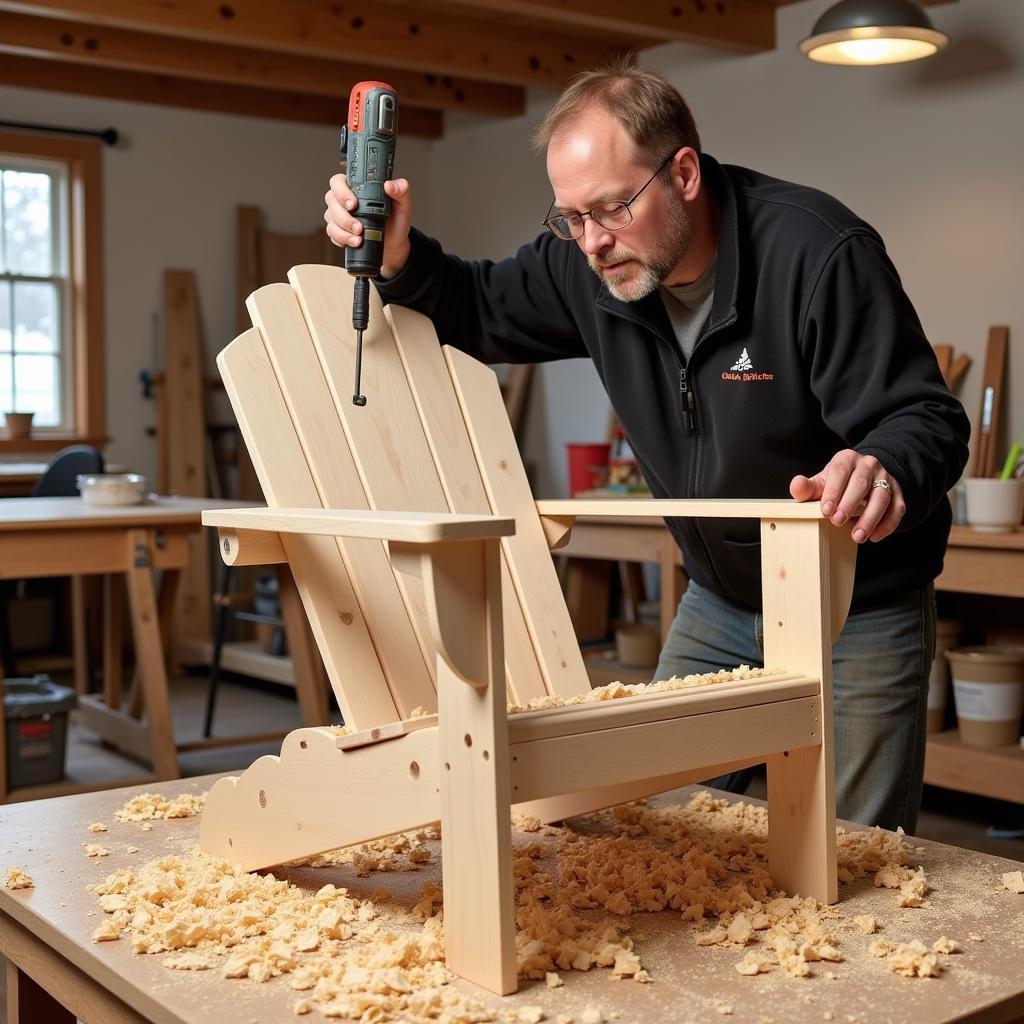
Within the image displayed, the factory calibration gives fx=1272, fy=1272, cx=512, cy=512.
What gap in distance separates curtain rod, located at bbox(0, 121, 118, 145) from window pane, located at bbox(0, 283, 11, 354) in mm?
725

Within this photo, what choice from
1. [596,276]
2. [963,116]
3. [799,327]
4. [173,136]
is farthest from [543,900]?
[173,136]

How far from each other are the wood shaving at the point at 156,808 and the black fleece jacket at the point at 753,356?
759 millimetres

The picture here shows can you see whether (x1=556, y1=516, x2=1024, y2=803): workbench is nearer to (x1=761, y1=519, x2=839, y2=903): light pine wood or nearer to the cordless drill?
the cordless drill

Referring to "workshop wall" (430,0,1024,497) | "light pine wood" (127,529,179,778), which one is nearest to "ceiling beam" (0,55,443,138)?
"workshop wall" (430,0,1024,497)

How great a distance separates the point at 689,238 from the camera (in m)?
1.79

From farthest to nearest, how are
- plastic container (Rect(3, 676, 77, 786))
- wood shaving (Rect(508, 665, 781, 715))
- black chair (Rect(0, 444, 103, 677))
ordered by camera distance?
black chair (Rect(0, 444, 103, 677))
plastic container (Rect(3, 676, 77, 786))
wood shaving (Rect(508, 665, 781, 715))

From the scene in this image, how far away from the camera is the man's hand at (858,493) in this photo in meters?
1.33

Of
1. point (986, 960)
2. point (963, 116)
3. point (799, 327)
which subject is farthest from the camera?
point (963, 116)

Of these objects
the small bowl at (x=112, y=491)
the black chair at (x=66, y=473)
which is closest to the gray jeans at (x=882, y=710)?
the small bowl at (x=112, y=491)

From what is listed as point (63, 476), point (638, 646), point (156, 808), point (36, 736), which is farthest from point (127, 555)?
point (156, 808)

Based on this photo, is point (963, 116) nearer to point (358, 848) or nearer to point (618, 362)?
point (618, 362)

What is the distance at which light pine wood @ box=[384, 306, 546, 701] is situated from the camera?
5.82ft

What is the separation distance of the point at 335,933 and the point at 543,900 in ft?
0.83

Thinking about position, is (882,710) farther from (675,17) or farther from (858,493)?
(675,17)
